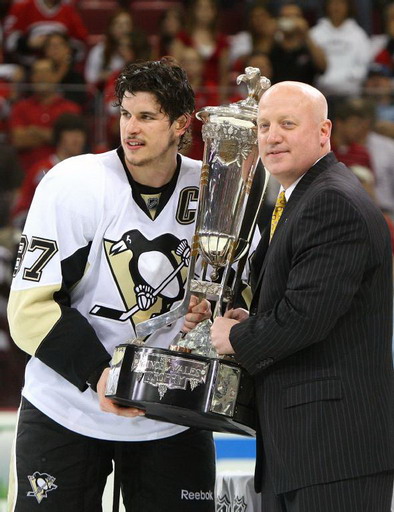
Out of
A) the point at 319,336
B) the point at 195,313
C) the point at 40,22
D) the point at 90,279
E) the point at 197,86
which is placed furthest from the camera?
the point at 40,22

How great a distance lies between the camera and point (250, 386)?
2.50m

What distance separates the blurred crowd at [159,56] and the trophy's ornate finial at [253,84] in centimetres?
180

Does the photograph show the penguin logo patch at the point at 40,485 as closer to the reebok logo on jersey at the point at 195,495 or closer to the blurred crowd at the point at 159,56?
the reebok logo on jersey at the point at 195,495

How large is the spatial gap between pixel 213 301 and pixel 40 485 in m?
0.66

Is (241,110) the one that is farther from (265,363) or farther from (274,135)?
(265,363)

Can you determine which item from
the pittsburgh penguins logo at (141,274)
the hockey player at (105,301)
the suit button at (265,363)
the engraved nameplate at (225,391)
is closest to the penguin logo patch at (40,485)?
the hockey player at (105,301)

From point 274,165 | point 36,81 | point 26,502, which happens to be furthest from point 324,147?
point 36,81

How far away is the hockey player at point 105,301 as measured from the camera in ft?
8.79

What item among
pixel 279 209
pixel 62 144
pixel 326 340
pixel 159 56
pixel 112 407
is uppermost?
pixel 159 56

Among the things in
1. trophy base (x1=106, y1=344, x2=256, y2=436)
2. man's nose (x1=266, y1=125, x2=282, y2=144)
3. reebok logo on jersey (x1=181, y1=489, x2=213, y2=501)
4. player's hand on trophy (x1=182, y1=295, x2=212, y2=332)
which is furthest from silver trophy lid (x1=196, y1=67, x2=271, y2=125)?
reebok logo on jersey (x1=181, y1=489, x2=213, y2=501)

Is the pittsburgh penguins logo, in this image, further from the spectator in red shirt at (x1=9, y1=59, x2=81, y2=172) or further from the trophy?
the spectator in red shirt at (x1=9, y1=59, x2=81, y2=172)

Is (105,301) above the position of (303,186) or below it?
below

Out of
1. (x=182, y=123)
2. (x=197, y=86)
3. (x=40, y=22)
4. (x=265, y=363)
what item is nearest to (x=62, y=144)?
(x=197, y=86)

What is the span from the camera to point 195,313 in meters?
2.66
